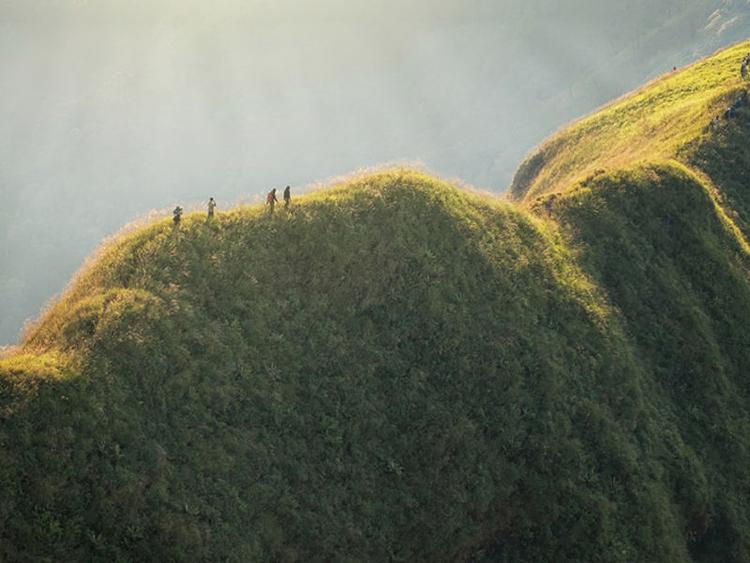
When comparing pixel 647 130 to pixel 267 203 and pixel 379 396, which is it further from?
pixel 379 396

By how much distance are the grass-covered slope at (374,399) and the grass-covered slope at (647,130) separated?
14.7 meters

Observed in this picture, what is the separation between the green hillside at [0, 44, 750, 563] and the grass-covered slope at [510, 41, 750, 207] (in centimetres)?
1391

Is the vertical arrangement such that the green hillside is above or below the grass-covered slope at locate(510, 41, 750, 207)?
below

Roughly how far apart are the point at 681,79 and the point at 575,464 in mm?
53413

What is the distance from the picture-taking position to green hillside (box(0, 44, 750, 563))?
16.6m

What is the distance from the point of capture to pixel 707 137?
1709 inches

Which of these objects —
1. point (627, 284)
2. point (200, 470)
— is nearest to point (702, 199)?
point (627, 284)

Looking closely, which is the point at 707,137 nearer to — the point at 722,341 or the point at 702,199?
the point at 702,199

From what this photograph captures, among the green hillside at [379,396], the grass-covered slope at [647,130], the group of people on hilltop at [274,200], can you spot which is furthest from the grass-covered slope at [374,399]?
the grass-covered slope at [647,130]

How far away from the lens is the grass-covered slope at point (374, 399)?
652 inches

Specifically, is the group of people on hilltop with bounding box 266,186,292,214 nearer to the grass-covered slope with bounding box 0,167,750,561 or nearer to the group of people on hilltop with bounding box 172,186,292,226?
the group of people on hilltop with bounding box 172,186,292,226

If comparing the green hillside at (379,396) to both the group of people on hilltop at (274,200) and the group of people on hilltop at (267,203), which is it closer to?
the group of people on hilltop at (267,203)

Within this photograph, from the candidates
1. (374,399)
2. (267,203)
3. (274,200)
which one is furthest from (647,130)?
(374,399)

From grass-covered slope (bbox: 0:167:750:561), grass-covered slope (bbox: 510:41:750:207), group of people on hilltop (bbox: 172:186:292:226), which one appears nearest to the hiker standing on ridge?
group of people on hilltop (bbox: 172:186:292:226)
